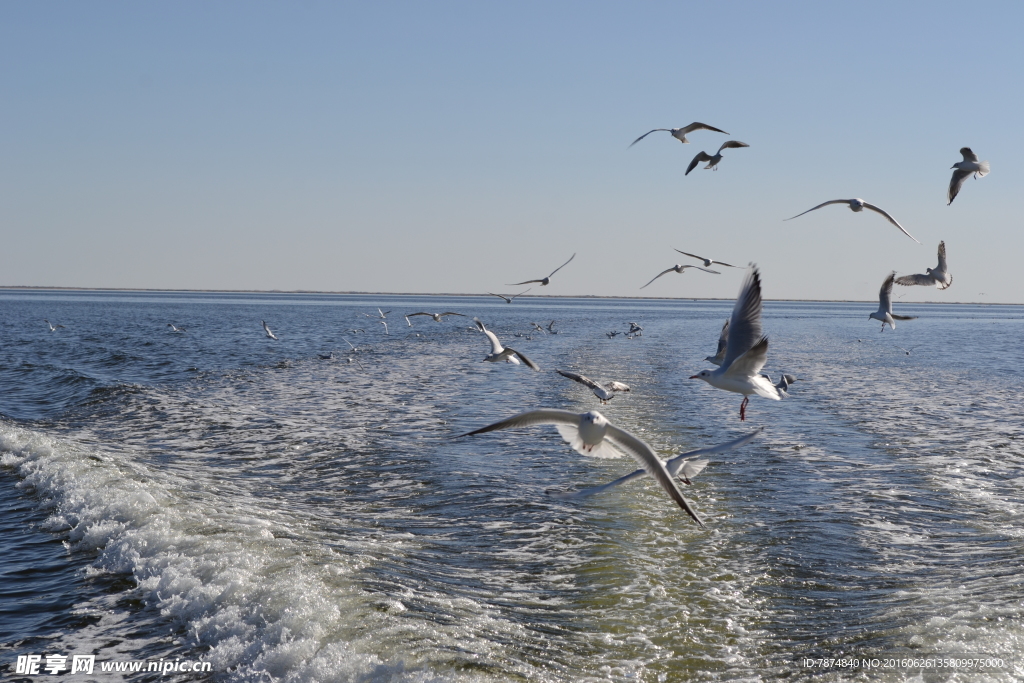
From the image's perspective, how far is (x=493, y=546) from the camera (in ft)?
28.0

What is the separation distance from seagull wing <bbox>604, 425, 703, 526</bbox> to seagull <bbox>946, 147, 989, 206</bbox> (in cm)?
914

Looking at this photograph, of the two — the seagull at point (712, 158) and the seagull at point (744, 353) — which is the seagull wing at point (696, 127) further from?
the seagull at point (744, 353)

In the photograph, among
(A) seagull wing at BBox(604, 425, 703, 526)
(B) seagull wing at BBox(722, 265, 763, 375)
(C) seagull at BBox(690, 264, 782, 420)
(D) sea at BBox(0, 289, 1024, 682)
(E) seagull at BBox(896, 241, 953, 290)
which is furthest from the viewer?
(E) seagull at BBox(896, 241, 953, 290)

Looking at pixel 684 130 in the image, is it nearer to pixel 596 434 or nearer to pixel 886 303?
pixel 886 303

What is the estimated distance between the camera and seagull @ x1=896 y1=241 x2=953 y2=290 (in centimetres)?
1552

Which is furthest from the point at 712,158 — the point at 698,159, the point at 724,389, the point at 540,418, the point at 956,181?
the point at 540,418

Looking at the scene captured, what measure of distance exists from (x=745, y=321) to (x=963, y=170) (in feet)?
22.6

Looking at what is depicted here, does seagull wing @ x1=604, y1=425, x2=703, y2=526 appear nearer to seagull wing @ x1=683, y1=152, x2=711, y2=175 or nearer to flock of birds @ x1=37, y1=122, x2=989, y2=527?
flock of birds @ x1=37, y1=122, x2=989, y2=527

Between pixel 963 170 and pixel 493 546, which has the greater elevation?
pixel 963 170

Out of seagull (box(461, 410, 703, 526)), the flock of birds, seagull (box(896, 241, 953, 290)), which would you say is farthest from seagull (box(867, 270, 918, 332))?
seagull (box(461, 410, 703, 526))

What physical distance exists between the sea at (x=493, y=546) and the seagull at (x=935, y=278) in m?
2.91

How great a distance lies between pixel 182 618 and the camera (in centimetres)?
685

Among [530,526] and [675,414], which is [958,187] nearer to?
[675,414]

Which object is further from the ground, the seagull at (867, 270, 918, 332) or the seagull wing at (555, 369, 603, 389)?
the seagull at (867, 270, 918, 332)
